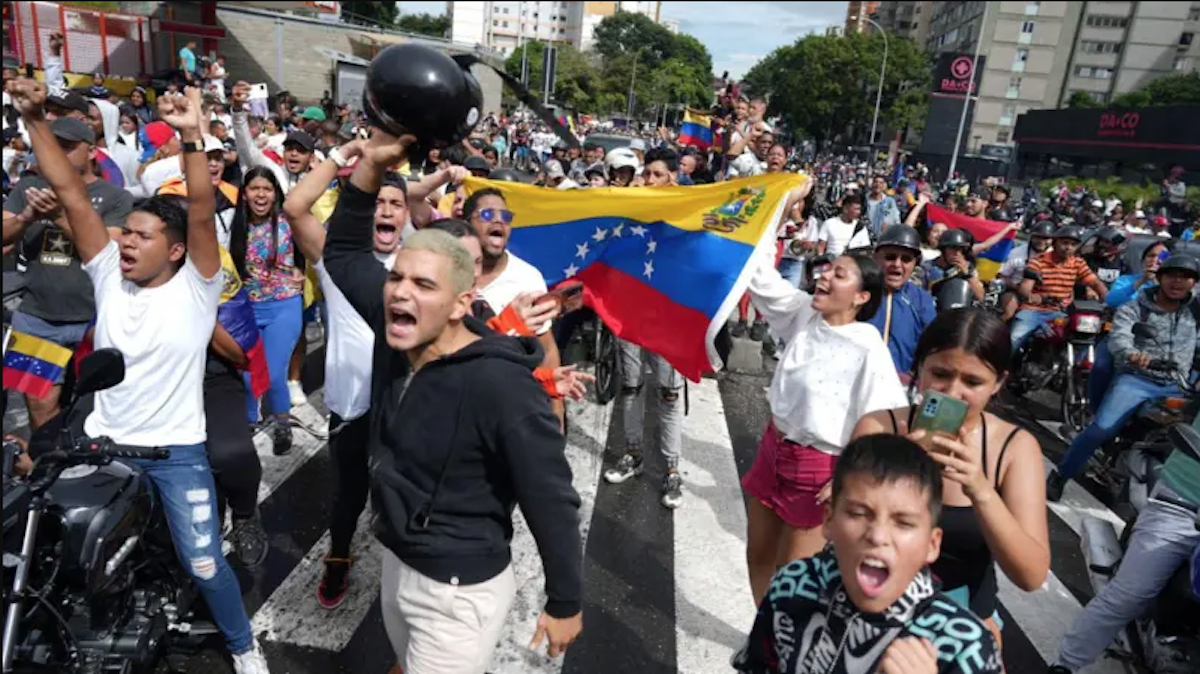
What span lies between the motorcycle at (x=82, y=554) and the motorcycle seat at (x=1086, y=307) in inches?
331

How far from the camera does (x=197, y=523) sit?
3.21m

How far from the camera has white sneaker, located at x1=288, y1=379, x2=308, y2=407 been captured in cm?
670

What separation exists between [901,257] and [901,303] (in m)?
0.29

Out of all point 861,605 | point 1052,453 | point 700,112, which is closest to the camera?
point 861,605

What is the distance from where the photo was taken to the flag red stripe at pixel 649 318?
4812 millimetres

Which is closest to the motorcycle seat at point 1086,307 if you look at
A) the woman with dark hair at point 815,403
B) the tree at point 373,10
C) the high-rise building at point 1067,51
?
the woman with dark hair at point 815,403

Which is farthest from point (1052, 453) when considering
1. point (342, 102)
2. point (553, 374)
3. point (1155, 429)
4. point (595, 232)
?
point (342, 102)

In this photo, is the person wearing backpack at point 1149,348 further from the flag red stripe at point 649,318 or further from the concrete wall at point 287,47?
the concrete wall at point 287,47

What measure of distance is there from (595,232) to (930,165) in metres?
49.4

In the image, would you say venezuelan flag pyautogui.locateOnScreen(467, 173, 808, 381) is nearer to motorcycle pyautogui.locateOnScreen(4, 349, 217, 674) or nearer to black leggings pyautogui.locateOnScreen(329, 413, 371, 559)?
black leggings pyautogui.locateOnScreen(329, 413, 371, 559)

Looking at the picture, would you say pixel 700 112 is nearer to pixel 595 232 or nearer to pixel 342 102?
pixel 595 232

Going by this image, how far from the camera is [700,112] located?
11.6 m

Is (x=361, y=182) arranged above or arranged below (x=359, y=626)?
above

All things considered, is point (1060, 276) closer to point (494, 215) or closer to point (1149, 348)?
point (1149, 348)
